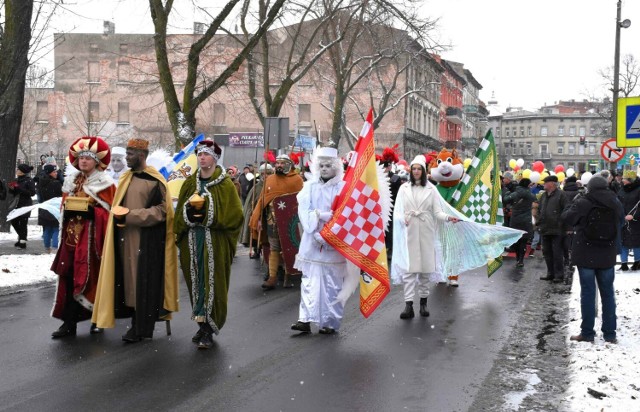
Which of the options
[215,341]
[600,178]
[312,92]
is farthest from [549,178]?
[312,92]

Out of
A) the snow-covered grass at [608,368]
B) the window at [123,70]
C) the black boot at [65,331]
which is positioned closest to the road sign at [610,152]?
the snow-covered grass at [608,368]

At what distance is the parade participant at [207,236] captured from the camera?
757 cm

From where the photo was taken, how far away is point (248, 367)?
22.6 feet

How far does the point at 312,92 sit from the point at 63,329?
5335 centimetres

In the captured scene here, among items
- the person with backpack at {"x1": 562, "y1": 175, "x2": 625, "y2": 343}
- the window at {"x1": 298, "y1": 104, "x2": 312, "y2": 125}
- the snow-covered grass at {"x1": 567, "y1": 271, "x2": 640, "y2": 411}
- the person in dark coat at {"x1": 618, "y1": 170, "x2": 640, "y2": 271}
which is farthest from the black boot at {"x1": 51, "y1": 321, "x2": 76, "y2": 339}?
the window at {"x1": 298, "y1": 104, "x2": 312, "y2": 125}

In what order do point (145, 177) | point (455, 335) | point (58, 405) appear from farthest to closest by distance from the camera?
point (455, 335) < point (145, 177) < point (58, 405)

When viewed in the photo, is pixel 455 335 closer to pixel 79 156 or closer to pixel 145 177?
pixel 145 177

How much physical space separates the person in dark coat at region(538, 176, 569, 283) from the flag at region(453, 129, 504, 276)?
84 cm

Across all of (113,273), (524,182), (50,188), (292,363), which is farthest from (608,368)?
→ (50,188)

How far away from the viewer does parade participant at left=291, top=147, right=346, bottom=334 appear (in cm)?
831

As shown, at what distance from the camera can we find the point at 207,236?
7.62 meters

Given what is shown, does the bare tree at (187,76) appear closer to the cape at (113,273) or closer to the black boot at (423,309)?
the black boot at (423,309)

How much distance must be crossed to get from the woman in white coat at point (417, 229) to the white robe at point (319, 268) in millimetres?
1763

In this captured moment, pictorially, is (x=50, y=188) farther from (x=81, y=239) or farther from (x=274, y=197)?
(x=81, y=239)
